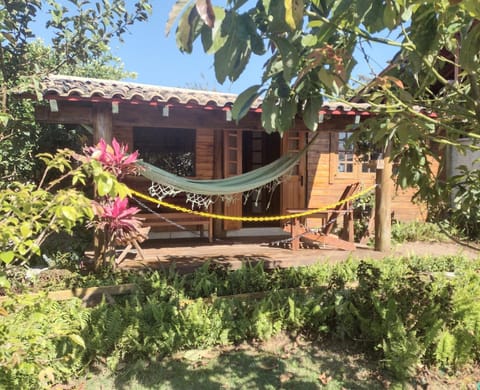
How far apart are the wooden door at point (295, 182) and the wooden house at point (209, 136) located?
0.07 ft

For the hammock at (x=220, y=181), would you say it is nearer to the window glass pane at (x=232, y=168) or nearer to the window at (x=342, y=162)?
the window glass pane at (x=232, y=168)

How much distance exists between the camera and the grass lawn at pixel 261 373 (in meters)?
2.65

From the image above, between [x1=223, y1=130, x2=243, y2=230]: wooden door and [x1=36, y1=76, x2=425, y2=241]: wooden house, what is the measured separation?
0.06 ft

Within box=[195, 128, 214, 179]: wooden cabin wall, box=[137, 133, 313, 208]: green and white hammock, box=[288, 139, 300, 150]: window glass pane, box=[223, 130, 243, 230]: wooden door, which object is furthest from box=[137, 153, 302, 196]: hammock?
box=[288, 139, 300, 150]: window glass pane

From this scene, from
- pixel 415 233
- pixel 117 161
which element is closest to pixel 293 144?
pixel 415 233

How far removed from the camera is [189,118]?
4844mm

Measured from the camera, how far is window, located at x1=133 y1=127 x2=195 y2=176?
7.10 metres

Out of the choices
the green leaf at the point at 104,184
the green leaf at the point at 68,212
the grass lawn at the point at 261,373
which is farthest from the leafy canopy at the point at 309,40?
the grass lawn at the point at 261,373

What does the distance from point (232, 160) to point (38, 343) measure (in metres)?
5.39

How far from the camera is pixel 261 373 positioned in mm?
2793

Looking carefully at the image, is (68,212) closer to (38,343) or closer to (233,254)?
(38,343)

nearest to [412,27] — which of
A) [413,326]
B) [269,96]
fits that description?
[269,96]

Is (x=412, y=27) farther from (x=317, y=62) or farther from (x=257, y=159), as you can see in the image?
(x=257, y=159)

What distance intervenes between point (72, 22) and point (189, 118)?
1.73 m
